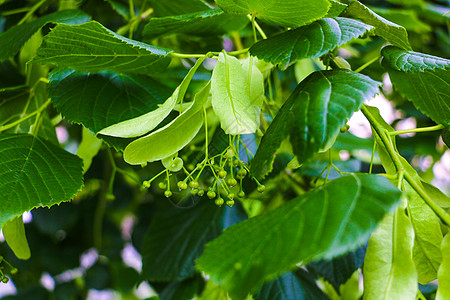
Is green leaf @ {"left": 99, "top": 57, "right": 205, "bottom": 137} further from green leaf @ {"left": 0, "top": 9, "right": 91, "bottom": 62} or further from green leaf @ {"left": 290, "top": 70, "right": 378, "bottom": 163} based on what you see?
green leaf @ {"left": 0, "top": 9, "right": 91, "bottom": 62}

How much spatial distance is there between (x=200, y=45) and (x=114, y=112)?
40 cm

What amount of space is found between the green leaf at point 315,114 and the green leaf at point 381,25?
10 centimetres

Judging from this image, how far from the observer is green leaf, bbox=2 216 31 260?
519mm

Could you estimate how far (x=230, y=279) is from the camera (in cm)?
31

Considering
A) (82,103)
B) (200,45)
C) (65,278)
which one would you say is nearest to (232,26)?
(200,45)

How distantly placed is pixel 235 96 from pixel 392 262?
8.8 inches

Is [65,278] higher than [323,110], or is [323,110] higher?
[323,110]

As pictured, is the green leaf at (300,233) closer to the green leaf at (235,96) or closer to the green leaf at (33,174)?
the green leaf at (235,96)

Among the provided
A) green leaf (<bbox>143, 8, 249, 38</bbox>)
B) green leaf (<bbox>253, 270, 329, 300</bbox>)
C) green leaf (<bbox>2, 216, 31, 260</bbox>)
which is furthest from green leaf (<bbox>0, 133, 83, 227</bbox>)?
green leaf (<bbox>253, 270, 329, 300</bbox>)

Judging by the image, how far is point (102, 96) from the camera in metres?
0.56

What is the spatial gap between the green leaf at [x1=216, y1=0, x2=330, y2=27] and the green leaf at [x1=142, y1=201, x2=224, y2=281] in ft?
1.43

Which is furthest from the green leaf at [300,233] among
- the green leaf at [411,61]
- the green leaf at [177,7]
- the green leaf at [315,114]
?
the green leaf at [177,7]

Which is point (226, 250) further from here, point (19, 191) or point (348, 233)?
point (19, 191)

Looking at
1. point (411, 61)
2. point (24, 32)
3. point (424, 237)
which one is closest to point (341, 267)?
point (424, 237)
